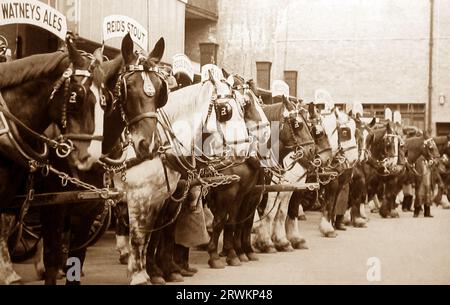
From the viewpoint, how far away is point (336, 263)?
8.38m

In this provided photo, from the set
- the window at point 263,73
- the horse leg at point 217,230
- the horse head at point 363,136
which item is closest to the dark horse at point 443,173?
the horse head at point 363,136

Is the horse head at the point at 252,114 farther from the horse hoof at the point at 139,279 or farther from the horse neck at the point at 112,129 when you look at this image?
the horse neck at the point at 112,129

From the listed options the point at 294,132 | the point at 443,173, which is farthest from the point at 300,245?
the point at 443,173

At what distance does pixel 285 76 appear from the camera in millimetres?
16516

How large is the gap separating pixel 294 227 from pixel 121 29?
4415mm

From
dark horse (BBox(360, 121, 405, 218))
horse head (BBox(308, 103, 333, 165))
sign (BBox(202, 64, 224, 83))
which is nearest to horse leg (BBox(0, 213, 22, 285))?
sign (BBox(202, 64, 224, 83))

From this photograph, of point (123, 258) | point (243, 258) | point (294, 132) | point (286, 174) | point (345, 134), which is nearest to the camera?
point (123, 258)

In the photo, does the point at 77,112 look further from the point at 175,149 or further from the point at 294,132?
the point at 294,132

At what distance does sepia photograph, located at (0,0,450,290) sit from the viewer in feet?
16.0

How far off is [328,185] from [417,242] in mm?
1665

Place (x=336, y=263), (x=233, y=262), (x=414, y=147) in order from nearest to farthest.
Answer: (x=233, y=262), (x=336, y=263), (x=414, y=147)

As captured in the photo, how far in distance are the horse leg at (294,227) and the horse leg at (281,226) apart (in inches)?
7.9

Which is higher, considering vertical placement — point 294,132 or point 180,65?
point 180,65
